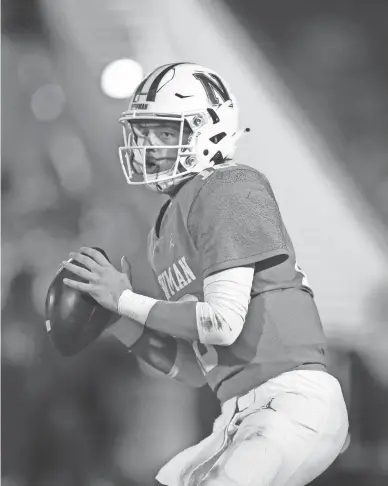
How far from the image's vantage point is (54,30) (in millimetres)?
2580

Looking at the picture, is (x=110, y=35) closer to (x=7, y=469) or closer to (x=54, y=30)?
(x=54, y=30)

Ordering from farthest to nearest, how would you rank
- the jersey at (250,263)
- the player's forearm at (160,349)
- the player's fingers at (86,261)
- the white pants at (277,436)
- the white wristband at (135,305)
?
the player's forearm at (160,349), the player's fingers at (86,261), the white wristband at (135,305), the jersey at (250,263), the white pants at (277,436)

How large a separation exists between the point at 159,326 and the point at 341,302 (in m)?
0.77

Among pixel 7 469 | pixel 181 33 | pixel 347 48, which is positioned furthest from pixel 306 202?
pixel 7 469

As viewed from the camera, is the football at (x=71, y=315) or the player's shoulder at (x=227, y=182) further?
the football at (x=71, y=315)

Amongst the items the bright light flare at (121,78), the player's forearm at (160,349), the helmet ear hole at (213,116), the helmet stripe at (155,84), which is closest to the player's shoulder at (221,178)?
the helmet ear hole at (213,116)

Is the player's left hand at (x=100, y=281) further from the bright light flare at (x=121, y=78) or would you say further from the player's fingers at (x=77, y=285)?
the bright light flare at (x=121, y=78)

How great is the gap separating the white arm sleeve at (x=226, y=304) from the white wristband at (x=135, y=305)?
16 cm

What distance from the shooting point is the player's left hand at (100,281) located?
2.01 metres

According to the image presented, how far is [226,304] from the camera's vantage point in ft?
5.91

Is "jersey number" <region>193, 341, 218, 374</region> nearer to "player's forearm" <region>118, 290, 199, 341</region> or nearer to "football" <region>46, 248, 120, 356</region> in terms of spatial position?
"player's forearm" <region>118, 290, 199, 341</region>

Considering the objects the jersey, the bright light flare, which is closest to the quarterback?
the jersey

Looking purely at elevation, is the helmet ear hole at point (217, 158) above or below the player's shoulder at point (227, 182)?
above

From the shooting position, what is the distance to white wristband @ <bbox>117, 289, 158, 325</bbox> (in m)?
1.95
